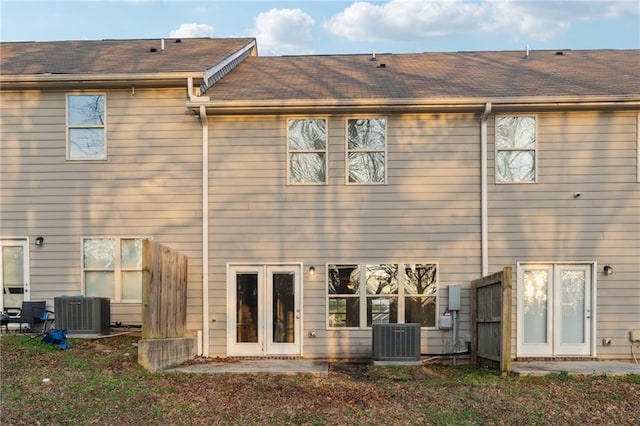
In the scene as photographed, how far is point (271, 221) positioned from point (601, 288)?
21.0ft

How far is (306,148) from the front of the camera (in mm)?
11008

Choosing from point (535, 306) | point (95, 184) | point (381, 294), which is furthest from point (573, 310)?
point (95, 184)

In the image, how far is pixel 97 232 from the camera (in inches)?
436

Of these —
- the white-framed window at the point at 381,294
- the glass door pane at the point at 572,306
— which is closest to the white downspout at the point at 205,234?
the white-framed window at the point at 381,294

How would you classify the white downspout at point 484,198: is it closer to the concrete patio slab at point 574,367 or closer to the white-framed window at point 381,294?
the white-framed window at point 381,294

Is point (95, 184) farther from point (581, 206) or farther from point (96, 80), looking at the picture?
point (581, 206)

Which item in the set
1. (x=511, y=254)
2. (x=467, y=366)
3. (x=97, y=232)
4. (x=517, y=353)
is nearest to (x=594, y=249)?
(x=511, y=254)

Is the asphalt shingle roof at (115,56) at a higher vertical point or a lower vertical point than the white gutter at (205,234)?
higher

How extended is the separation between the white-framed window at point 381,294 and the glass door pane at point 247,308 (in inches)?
56.1

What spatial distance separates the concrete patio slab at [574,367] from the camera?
9.02 meters

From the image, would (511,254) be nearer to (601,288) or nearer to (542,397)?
(601,288)

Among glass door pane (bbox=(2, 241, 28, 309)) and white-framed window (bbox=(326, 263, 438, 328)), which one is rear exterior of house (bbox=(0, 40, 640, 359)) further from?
glass door pane (bbox=(2, 241, 28, 309))

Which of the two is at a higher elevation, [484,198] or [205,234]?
[484,198]

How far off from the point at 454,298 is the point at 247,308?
13.0 ft
